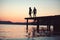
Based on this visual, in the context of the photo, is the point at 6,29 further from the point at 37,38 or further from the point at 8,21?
the point at 37,38

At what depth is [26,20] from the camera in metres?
1.94

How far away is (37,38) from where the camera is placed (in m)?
2.01

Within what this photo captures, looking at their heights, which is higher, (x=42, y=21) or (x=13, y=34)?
(x=42, y=21)

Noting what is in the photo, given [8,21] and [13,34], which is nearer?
[8,21]

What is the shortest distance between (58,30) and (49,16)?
22 centimetres

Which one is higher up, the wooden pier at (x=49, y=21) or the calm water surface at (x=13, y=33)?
the wooden pier at (x=49, y=21)

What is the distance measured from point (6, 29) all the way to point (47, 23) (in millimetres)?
515

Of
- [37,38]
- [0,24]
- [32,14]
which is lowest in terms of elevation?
[37,38]

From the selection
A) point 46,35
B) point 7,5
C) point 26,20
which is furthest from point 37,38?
point 7,5

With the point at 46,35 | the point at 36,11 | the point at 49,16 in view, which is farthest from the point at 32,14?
the point at 46,35

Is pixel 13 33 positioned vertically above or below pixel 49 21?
below

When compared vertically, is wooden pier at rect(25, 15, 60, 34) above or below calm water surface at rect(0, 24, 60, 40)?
above

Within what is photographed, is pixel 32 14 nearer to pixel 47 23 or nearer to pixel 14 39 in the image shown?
pixel 47 23

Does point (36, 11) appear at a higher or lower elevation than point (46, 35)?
higher
